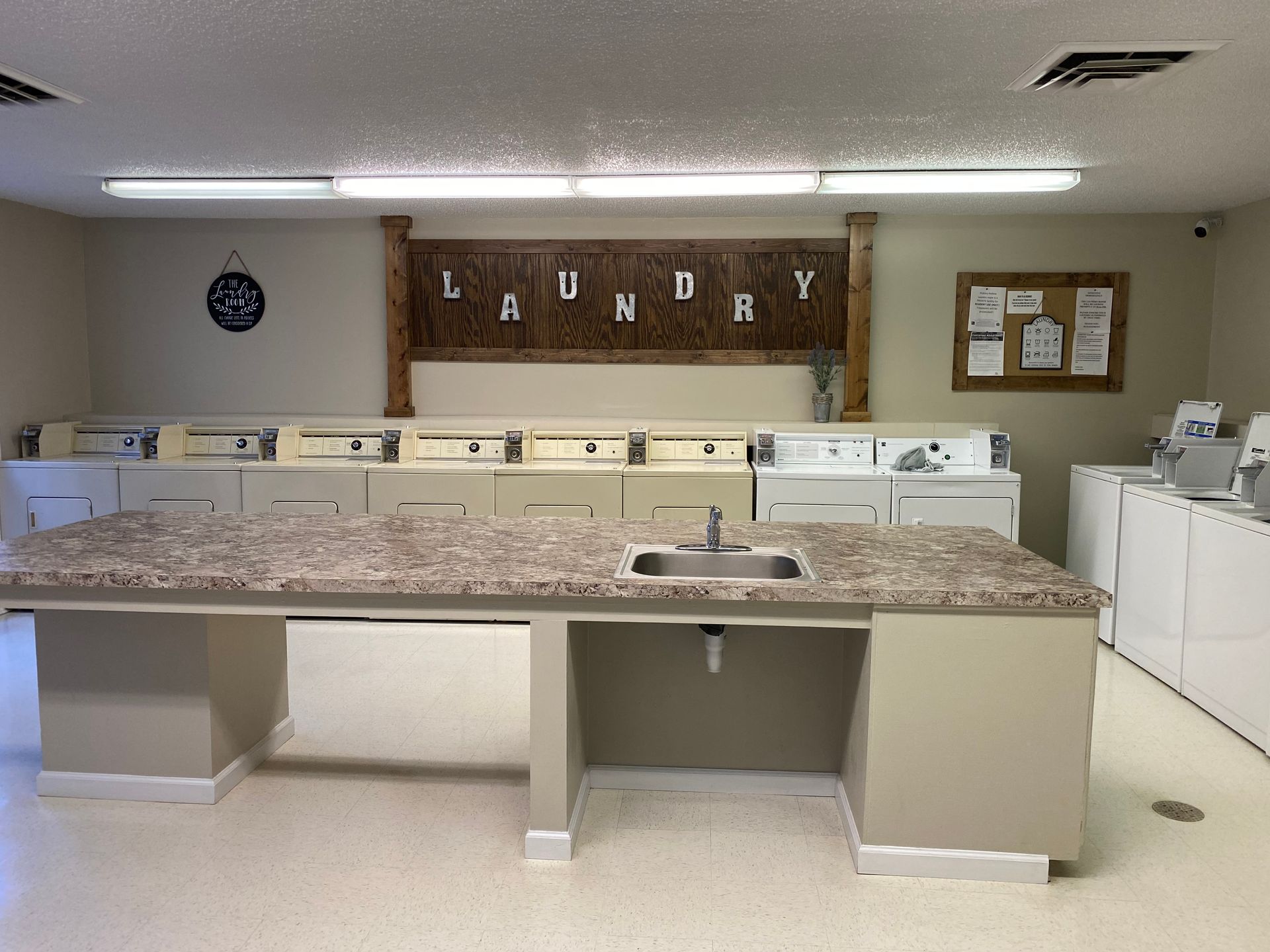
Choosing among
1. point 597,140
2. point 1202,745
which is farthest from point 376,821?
point 1202,745

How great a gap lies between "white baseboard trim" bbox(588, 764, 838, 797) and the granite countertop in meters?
0.76

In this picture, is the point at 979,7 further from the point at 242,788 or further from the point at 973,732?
the point at 242,788

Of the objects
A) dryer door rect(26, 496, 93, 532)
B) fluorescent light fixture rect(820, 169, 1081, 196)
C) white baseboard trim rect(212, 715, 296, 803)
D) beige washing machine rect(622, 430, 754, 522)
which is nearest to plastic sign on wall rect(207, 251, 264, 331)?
dryer door rect(26, 496, 93, 532)

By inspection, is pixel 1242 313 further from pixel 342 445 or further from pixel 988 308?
A: pixel 342 445

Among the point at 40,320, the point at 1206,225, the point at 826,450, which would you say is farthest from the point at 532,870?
the point at 1206,225

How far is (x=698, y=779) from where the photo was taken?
10.1ft

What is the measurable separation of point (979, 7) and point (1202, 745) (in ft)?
9.04

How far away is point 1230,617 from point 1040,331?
93.1 inches

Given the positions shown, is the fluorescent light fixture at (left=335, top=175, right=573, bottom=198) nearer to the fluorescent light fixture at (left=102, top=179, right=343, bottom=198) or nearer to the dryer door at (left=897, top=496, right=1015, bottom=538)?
the fluorescent light fixture at (left=102, top=179, right=343, bottom=198)

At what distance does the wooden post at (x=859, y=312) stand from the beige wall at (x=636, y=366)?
0.11 m

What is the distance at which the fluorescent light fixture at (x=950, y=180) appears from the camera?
4.31 m

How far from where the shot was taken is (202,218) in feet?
18.9

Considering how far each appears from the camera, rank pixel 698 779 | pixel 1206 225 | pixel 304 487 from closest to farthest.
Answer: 1. pixel 698 779
2. pixel 304 487
3. pixel 1206 225

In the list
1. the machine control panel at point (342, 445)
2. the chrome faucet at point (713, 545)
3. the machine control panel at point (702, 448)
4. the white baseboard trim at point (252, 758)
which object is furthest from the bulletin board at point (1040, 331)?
the white baseboard trim at point (252, 758)
